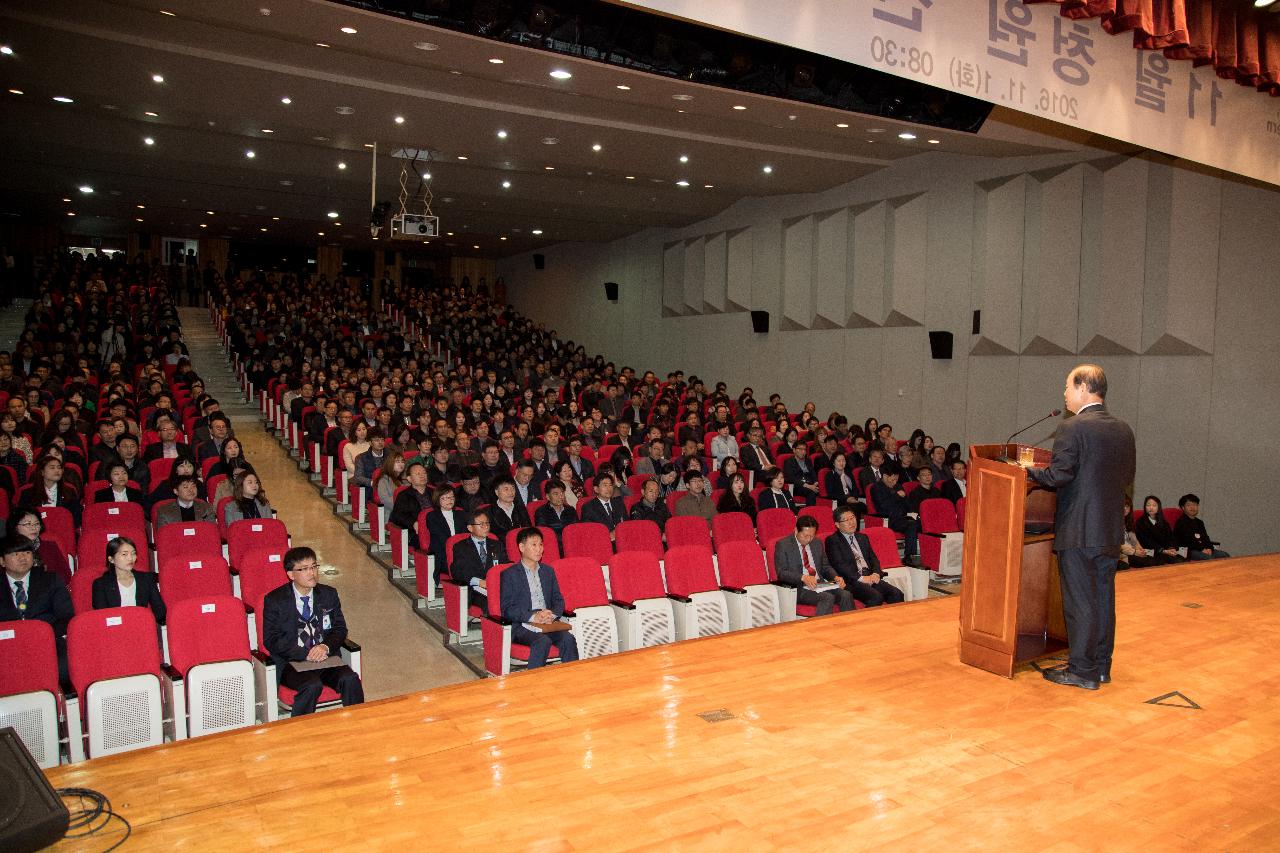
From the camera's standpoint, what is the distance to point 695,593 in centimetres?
518

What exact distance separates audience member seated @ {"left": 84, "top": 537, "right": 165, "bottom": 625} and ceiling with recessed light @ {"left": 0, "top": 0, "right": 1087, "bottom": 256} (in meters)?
3.74

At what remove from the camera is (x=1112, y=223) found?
30.0ft

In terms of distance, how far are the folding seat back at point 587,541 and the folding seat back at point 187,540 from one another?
2.08 metres

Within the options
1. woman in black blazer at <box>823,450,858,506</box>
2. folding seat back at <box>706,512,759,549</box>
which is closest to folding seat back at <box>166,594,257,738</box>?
folding seat back at <box>706,512,759,549</box>

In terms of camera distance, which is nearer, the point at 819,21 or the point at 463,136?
the point at 819,21

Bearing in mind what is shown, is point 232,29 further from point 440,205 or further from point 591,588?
point 440,205

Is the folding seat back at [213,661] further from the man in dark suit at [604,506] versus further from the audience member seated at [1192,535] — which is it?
the audience member seated at [1192,535]

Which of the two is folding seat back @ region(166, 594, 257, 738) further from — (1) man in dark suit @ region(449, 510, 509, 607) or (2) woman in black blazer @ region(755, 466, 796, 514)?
(2) woman in black blazer @ region(755, 466, 796, 514)

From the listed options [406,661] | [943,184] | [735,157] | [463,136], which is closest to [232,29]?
[463,136]

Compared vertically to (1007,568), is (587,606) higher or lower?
lower

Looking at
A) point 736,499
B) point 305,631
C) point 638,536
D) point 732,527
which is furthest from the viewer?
point 736,499

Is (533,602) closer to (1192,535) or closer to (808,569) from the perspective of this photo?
(808,569)

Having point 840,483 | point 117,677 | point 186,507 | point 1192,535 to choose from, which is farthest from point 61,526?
point 1192,535

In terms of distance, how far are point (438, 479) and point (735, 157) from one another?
588 centimetres
